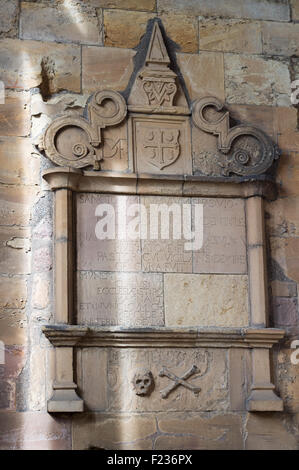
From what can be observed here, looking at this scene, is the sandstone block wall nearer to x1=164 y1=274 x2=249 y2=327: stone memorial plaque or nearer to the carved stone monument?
the carved stone monument

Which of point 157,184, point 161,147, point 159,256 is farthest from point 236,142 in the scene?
point 159,256

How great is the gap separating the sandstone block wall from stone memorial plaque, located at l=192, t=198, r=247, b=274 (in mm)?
225

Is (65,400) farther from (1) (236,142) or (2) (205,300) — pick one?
(1) (236,142)

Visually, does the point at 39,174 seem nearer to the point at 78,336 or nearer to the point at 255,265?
the point at 78,336

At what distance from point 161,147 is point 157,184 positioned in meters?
0.28

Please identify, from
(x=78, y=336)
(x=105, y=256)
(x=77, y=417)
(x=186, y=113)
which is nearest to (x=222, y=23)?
(x=186, y=113)

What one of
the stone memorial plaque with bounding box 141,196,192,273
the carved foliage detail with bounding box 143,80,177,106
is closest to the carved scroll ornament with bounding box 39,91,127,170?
the carved foliage detail with bounding box 143,80,177,106

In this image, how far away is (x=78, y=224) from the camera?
249 inches

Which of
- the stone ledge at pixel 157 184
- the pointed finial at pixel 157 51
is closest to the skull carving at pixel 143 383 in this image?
the stone ledge at pixel 157 184

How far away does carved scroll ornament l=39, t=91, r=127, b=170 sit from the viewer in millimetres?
6340

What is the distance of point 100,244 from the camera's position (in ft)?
20.7

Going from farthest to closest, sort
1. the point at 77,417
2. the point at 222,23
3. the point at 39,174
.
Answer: the point at 222,23, the point at 39,174, the point at 77,417

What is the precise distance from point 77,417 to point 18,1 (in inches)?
116

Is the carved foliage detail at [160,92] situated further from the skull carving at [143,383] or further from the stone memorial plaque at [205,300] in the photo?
the skull carving at [143,383]
